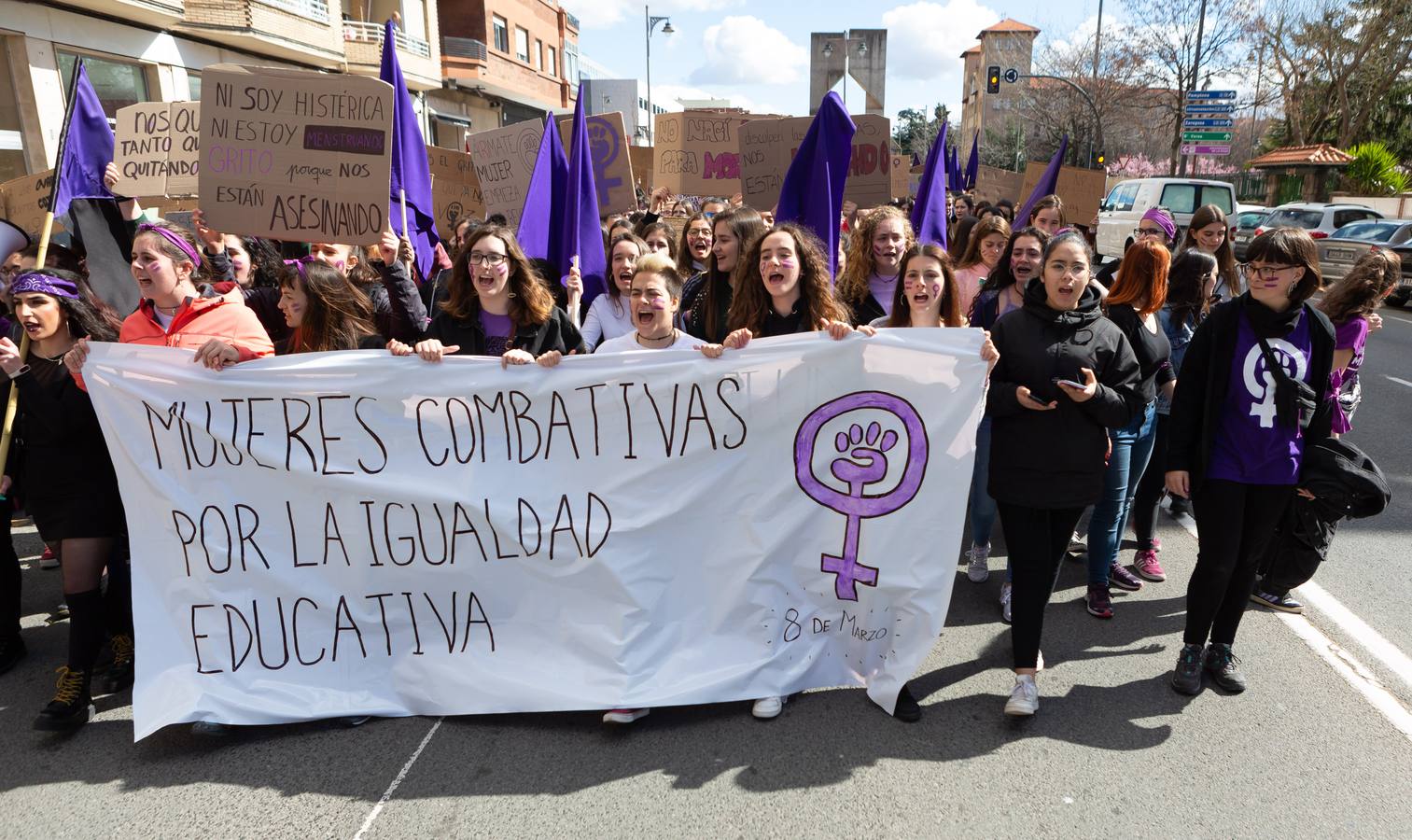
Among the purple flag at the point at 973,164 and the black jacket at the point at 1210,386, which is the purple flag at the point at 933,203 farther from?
the purple flag at the point at 973,164

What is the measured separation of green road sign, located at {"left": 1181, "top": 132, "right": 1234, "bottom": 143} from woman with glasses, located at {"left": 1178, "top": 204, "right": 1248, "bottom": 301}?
100 feet

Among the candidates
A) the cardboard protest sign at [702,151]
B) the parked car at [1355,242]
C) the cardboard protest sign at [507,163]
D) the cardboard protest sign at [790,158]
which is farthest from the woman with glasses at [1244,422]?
the parked car at [1355,242]

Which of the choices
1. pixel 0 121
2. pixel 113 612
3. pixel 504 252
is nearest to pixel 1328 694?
pixel 504 252

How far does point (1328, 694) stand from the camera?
130 inches

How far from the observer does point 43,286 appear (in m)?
3.23

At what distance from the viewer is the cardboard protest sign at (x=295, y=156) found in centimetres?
418

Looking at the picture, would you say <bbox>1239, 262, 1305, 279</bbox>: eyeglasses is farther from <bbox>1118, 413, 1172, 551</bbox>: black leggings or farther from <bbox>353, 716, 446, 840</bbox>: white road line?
<bbox>353, 716, 446, 840</bbox>: white road line

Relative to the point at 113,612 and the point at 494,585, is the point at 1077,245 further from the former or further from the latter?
the point at 113,612

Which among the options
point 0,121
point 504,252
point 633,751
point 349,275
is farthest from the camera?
point 0,121

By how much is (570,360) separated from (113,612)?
93.2 inches

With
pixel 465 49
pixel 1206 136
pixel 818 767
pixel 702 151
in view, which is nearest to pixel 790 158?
pixel 702 151

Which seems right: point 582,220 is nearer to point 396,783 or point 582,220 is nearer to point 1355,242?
point 396,783

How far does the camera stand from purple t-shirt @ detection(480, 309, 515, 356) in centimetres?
365

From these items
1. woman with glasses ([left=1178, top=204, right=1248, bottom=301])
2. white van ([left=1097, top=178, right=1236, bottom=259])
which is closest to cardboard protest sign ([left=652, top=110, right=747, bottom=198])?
woman with glasses ([left=1178, top=204, right=1248, bottom=301])
